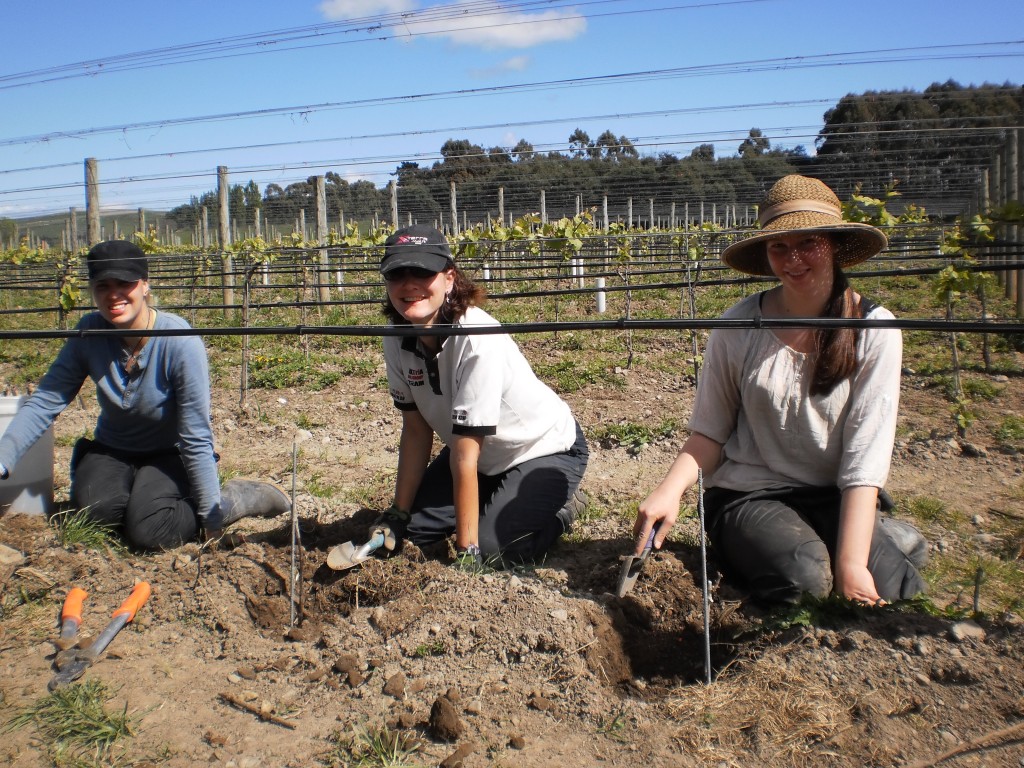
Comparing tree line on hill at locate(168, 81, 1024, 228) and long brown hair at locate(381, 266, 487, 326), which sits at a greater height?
tree line on hill at locate(168, 81, 1024, 228)

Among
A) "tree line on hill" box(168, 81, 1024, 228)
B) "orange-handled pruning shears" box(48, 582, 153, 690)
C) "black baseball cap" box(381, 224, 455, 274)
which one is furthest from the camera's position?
"tree line on hill" box(168, 81, 1024, 228)

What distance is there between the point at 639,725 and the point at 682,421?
11.9 ft

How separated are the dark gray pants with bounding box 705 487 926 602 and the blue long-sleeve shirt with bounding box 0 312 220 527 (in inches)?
72.8

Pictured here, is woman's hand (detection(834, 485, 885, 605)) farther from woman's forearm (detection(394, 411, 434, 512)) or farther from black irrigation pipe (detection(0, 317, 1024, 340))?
woman's forearm (detection(394, 411, 434, 512))

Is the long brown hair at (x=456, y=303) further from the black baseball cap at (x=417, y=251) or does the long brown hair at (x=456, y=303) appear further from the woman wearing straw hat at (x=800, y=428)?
the woman wearing straw hat at (x=800, y=428)

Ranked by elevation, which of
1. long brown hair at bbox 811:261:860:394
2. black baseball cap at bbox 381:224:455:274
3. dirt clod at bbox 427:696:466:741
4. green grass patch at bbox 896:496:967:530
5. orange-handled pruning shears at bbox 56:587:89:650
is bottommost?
green grass patch at bbox 896:496:967:530

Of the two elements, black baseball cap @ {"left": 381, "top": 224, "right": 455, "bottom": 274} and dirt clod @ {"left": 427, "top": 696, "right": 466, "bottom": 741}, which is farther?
black baseball cap @ {"left": 381, "top": 224, "right": 455, "bottom": 274}

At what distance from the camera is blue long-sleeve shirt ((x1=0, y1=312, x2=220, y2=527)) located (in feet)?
9.71

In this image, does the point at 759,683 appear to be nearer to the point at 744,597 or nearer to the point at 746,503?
the point at 744,597

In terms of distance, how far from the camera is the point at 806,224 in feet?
7.08

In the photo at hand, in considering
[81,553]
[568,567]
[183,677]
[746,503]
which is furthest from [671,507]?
[81,553]

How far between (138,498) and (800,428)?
234 centimetres

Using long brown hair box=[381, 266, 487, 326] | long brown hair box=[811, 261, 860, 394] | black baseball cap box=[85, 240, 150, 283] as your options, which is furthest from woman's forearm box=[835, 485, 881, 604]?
black baseball cap box=[85, 240, 150, 283]

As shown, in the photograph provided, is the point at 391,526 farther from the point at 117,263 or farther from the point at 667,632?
the point at 117,263
